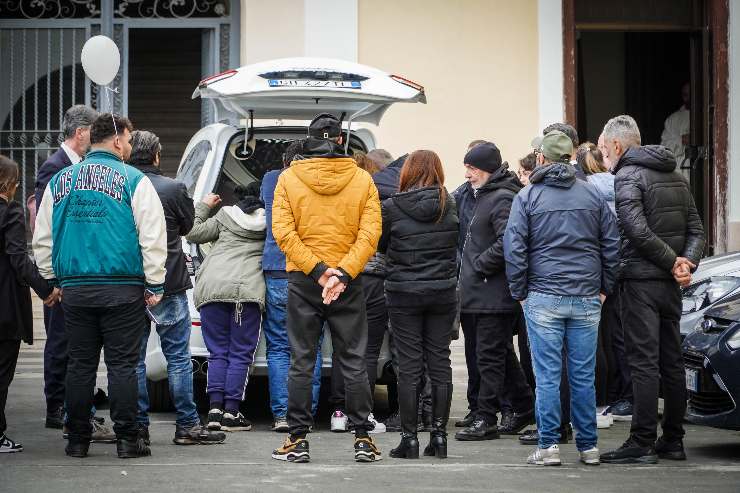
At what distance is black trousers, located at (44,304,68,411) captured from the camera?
8609mm

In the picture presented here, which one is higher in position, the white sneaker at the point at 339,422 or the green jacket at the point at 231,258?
the green jacket at the point at 231,258

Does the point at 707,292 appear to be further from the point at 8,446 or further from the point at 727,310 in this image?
the point at 8,446

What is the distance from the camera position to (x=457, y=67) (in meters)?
14.4

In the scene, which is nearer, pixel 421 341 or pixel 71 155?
pixel 421 341

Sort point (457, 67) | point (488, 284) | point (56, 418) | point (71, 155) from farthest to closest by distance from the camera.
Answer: point (457, 67) → point (56, 418) → point (71, 155) → point (488, 284)

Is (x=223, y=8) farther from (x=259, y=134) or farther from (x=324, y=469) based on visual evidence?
(x=324, y=469)

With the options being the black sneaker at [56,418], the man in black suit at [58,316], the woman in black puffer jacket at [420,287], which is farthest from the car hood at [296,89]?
the black sneaker at [56,418]

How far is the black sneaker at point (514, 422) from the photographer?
895cm

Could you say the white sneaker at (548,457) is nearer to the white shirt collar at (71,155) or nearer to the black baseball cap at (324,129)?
the black baseball cap at (324,129)

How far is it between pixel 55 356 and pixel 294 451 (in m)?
1.93

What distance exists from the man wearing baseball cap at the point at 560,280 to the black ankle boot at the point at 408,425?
26.5 inches

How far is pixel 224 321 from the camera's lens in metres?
8.88

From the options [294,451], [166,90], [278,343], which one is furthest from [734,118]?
[294,451]

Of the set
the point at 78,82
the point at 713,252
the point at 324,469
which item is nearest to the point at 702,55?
the point at 713,252
